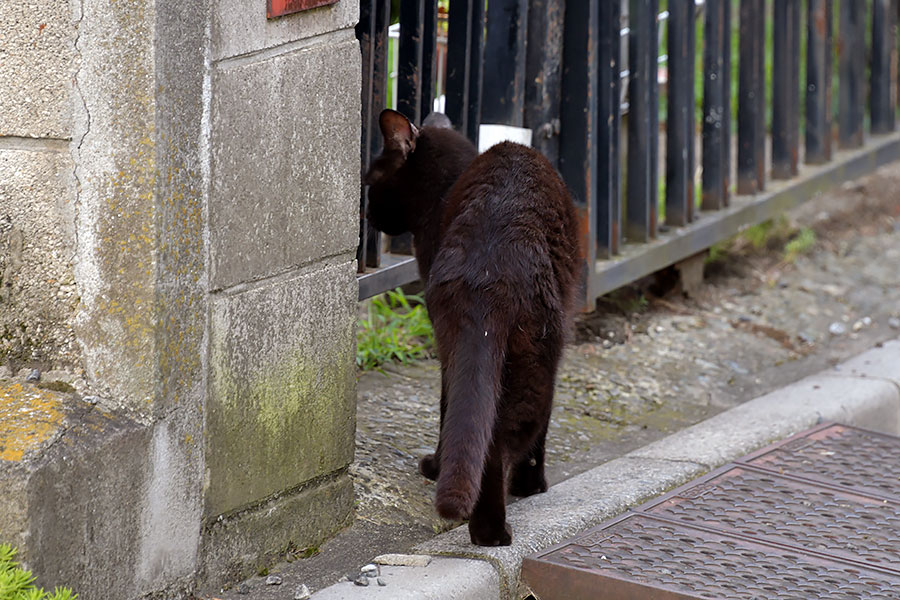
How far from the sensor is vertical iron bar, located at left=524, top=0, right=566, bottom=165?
4.03 meters

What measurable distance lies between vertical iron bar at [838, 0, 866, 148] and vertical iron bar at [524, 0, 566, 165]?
8.45 feet

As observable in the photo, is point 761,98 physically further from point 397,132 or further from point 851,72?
point 397,132

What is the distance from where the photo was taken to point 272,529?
2643mm

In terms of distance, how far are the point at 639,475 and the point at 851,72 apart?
3.69m

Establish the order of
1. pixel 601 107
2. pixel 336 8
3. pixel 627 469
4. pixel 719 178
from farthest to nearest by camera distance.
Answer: pixel 719 178 < pixel 601 107 < pixel 627 469 < pixel 336 8

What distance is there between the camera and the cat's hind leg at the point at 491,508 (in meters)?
2.68

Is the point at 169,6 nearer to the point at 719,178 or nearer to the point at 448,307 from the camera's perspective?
the point at 448,307

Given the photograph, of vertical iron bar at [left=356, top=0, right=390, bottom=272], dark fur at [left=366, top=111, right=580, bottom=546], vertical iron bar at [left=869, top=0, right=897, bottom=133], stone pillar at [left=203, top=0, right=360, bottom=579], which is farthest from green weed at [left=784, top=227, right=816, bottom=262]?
stone pillar at [left=203, top=0, right=360, bottom=579]

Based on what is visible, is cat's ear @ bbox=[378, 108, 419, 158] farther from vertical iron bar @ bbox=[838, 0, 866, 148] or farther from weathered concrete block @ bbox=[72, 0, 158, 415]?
vertical iron bar @ bbox=[838, 0, 866, 148]

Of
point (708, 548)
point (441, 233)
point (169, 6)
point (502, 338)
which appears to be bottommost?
point (708, 548)

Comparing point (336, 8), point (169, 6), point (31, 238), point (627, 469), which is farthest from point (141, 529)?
point (627, 469)

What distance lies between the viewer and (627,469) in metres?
3.32

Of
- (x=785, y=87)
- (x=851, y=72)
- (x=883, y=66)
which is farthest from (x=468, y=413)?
(x=883, y=66)

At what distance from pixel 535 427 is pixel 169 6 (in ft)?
4.24
